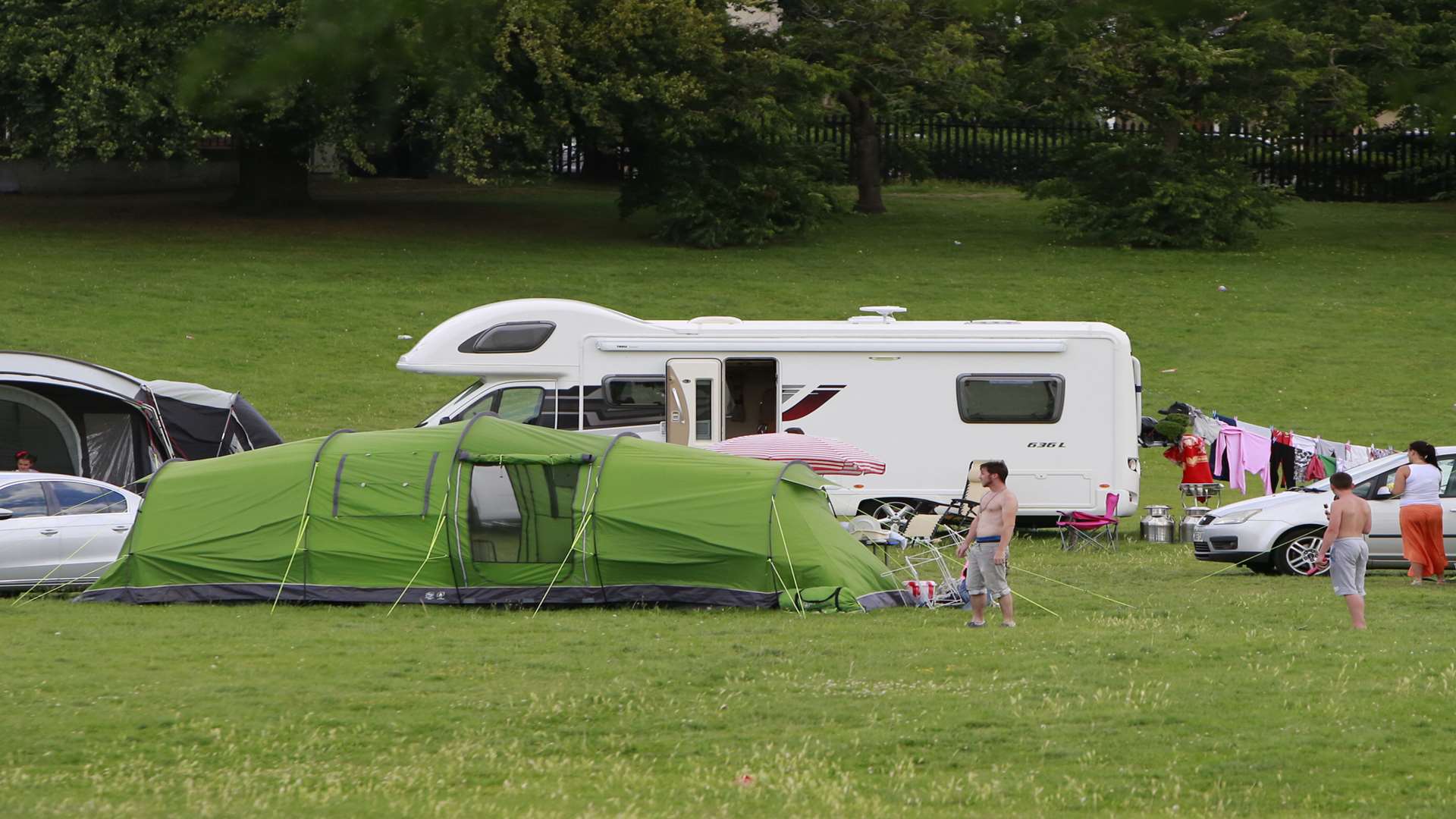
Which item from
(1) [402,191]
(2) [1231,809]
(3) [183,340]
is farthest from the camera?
(1) [402,191]

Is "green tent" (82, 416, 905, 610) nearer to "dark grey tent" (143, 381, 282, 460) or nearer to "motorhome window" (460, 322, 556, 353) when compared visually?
"motorhome window" (460, 322, 556, 353)

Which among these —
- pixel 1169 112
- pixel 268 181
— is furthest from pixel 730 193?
pixel 268 181

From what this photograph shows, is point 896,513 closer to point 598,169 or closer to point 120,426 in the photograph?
point 120,426

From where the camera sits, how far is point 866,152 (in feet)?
145

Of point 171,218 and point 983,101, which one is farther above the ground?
point 983,101

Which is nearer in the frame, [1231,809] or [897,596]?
[1231,809]

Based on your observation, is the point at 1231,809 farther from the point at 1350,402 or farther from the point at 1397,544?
the point at 1350,402

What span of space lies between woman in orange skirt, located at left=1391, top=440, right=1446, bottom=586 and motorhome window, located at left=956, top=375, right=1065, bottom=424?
4.57 meters

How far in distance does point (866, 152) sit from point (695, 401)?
87.0 ft

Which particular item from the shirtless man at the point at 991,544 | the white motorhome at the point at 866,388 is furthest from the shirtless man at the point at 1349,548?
the white motorhome at the point at 866,388

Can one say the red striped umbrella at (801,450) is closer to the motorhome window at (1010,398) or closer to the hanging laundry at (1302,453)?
the motorhome window at (1010,398)

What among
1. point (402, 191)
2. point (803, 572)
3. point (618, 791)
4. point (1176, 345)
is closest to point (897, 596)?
point (803, 572)

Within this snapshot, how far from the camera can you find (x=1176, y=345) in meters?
31.1

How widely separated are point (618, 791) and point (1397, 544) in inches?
399
